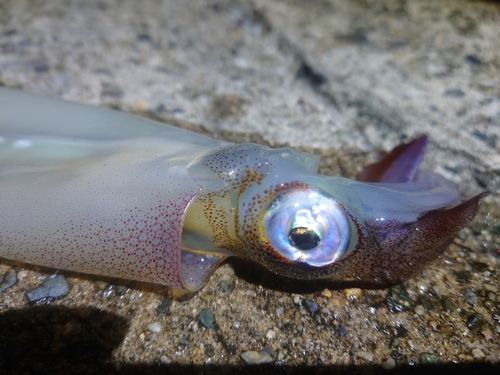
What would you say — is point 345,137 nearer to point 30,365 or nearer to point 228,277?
point 228,277

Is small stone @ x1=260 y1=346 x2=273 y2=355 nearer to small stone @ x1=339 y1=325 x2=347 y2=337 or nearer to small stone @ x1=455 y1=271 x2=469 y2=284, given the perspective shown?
small stone @ x1=339 y1=325 x2=347 y2=337

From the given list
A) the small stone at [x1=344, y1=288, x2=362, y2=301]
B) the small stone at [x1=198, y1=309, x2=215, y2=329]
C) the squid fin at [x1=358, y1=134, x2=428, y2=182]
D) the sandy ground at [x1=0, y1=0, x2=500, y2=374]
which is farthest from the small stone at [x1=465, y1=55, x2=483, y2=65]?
the small stone at [x1=198, y1=309, x2=215, y2=329]

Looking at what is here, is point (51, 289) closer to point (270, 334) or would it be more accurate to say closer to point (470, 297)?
point (270, 334)

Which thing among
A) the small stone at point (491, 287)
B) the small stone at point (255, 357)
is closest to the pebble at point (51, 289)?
the small stone at point (255, 357)

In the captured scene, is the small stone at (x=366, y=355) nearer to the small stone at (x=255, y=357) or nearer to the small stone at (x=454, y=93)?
the small stone at (x=255, y=357)

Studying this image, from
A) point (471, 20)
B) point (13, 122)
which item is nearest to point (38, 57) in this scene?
point (13, 122)
